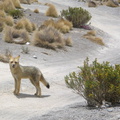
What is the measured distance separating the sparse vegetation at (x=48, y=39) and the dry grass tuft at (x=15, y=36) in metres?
0.62

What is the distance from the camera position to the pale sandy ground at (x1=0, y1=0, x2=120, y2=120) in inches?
365

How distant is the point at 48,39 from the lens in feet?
74.9

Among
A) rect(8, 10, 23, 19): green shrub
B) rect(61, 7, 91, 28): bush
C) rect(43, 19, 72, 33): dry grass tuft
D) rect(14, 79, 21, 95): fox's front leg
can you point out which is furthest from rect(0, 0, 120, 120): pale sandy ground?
rect(61, 7, 91, 28): bush

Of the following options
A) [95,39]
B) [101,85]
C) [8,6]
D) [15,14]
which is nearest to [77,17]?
[95,39]

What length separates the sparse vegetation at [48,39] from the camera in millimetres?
22188

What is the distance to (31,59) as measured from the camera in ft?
62.3

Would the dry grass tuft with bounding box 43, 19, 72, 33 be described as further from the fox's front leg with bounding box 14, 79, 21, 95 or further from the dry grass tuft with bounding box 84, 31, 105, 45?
the fox's front leg with bounding box 14, 79, 21, 95

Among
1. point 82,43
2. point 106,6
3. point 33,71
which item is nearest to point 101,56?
point 82,43

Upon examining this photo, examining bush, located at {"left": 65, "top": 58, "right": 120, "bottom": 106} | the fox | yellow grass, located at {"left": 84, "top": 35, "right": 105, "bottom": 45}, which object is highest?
bush, located at {"left": 65, "top": 58, "right": 120, "bottom": 106}

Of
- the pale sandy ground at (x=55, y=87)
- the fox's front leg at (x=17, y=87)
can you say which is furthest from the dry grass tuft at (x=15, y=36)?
the fox's front leg at (x=17, y=87)

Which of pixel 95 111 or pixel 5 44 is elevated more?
pixel 95 111

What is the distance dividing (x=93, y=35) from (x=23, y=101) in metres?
17.3

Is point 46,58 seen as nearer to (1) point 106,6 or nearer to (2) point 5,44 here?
(2) point 5,44

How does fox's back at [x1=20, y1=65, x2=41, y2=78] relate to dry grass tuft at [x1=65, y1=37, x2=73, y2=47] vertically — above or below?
above
